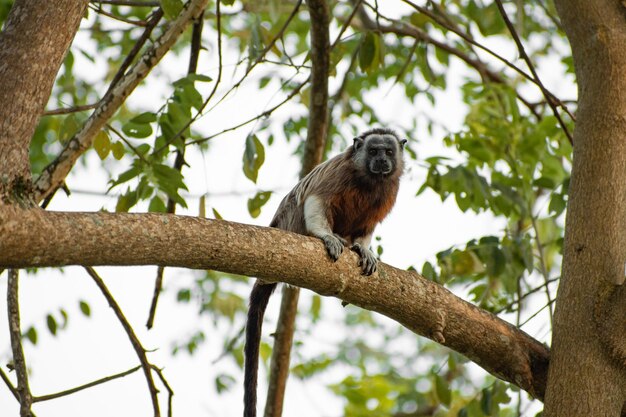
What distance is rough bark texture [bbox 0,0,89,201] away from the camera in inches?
87.4

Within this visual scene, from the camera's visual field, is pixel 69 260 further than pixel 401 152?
No

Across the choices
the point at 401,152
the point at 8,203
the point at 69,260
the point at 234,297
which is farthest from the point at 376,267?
the point at 234,297

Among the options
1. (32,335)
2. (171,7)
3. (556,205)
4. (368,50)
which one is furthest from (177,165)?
(556,205)

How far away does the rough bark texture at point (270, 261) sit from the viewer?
7.15ft

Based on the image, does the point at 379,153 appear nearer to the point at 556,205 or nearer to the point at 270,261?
the point at 556,205

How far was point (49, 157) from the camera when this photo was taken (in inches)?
249

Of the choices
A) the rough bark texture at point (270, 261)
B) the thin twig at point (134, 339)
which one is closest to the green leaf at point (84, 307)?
the thin twig at point (134, 339)

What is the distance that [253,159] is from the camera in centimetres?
392

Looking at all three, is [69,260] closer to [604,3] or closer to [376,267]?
[376,267]

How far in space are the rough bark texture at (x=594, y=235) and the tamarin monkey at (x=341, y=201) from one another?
128cm

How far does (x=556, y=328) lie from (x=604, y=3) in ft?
4.62

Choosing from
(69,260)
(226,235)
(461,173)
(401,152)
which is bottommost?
(69,260)

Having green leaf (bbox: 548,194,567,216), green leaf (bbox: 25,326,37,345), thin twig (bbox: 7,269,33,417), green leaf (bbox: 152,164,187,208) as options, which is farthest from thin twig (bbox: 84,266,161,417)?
green leaf (bbox: 548,194,567,216)

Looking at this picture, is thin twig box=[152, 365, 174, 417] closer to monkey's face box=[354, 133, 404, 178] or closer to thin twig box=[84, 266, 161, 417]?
thin twig box=[84, 266, 161, 417]
